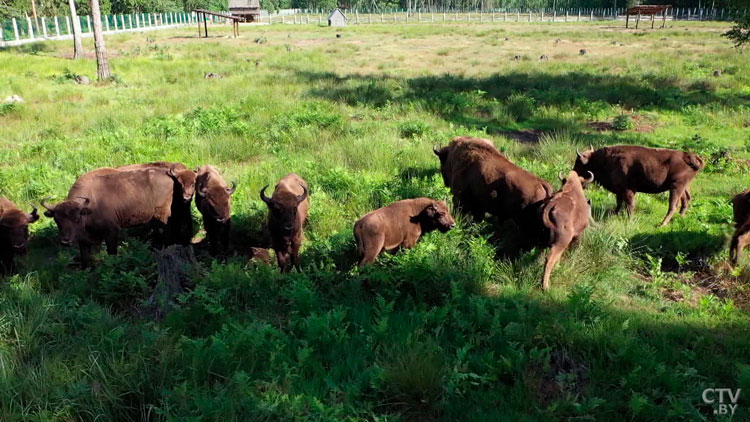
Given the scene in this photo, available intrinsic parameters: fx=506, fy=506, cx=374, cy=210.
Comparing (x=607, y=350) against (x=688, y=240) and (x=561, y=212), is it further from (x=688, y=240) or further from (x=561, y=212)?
(x=688, y=240)

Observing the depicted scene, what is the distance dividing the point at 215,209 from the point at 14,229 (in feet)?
7.43

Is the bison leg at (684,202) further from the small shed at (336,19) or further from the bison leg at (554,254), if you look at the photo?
the small shed at (336,19)

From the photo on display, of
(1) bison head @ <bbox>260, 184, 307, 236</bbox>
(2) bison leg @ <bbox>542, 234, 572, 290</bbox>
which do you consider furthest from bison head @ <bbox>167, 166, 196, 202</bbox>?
(2) bison leg @ <bbox>542, 234, 572, 290</bbox>

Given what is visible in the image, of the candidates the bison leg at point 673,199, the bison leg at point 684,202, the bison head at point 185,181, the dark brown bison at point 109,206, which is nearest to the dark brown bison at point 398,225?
the bison head at point 185,181

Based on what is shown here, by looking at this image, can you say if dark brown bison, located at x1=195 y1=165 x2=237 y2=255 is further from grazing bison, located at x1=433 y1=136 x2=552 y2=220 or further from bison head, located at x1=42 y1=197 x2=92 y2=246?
grazing bison, located at x1=433 y1=136 x2=552 y2=220

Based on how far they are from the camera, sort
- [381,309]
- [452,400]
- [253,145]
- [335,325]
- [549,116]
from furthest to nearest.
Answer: [549,116], [253,145], [381,309], [335,325], [452,400]

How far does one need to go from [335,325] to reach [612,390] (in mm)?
2351

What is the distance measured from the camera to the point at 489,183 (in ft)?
21.5

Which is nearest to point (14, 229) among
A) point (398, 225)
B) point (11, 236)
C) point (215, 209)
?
point (11, 236)

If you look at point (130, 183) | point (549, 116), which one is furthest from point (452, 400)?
point (549, 116)

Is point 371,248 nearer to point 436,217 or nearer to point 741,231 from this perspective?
point 436,217

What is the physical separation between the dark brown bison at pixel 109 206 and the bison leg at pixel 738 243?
7245mm

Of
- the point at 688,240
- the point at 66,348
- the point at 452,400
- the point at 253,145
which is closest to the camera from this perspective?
the point at 452,400

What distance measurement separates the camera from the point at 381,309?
16.1ft
